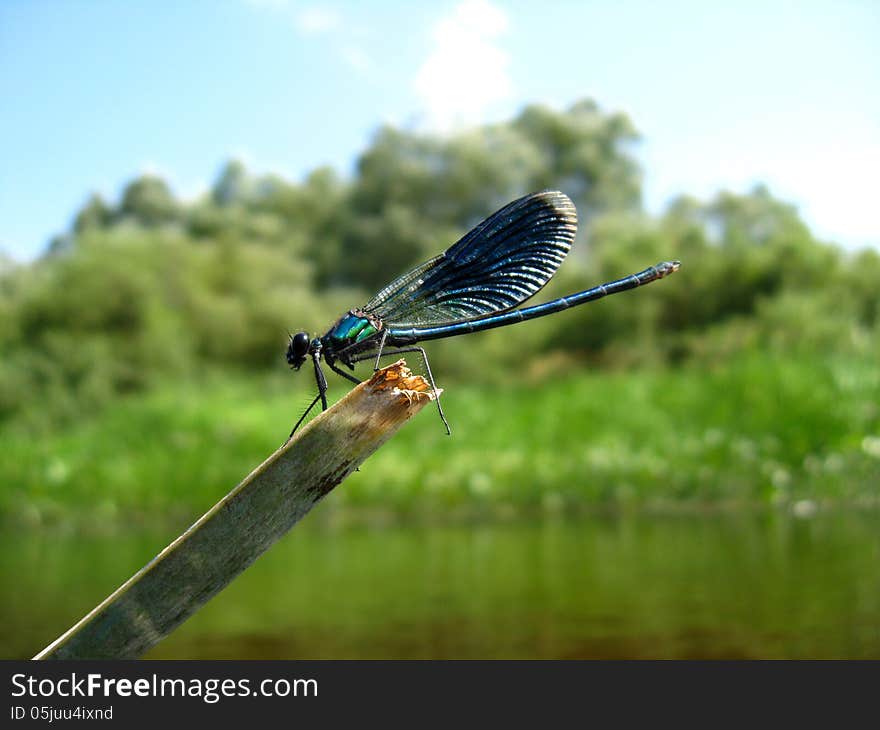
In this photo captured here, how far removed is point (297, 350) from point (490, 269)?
1.42 feet

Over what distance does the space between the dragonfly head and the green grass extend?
21.7 feet

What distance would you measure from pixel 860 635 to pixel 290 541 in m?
5.09

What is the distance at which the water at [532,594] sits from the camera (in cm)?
393

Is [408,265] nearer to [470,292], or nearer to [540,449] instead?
[540,449]

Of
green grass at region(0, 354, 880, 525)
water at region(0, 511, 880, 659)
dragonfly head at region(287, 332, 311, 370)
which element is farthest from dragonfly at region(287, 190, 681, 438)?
green grass at region(0, 354, 880, 525)

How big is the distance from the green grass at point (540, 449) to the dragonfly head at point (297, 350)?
21.7ft

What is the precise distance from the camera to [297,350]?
1749 millimetres

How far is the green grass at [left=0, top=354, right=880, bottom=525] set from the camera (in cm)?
802

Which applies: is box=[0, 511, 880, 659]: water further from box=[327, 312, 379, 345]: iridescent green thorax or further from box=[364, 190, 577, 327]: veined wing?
box=[327, 312, 379, 345]: iridescent green thorax

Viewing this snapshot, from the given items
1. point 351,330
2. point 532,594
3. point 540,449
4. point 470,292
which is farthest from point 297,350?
point 540,449

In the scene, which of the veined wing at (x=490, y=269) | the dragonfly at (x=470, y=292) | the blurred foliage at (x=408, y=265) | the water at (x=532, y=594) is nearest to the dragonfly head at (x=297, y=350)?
the dragonfly at (x=470, y=292)

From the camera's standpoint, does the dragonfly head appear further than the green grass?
No

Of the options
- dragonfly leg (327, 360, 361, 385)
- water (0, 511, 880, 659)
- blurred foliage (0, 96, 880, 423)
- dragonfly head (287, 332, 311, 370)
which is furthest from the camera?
blurred foliage (0, 96, 880, 423)

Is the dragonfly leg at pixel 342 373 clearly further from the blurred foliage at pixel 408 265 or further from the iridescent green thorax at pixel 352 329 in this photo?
the blurred foliage at pixel 408 265
